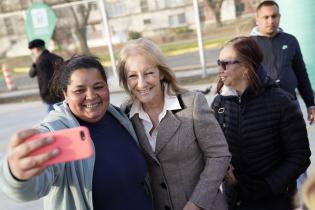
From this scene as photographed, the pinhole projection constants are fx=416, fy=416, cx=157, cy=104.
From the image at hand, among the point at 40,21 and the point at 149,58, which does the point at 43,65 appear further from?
the point at 149,58

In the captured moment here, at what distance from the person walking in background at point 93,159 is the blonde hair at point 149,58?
7.1 inches

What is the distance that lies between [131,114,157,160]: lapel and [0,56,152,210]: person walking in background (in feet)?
0.14

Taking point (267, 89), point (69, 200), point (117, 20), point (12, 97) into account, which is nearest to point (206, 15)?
point (117, 20)

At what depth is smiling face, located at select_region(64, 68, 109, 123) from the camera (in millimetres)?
1760

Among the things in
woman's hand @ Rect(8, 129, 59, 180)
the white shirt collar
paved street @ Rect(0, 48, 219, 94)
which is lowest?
paved street @ Rect(0, 48, 219, 94)

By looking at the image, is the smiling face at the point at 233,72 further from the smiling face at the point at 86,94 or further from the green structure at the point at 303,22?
the green structure at the point at 303,22

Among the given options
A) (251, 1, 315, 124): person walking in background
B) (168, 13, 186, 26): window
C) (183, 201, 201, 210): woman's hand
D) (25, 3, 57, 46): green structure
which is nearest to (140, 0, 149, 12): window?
(168, 13, 186, 26): window

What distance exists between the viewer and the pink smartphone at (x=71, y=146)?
1148mm

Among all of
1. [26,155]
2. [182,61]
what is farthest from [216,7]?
[26,155]

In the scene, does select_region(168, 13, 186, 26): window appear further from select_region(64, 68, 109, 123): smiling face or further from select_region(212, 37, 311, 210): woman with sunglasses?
select_region(64, 68, 109, 123): smiling face

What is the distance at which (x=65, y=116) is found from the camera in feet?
5.75

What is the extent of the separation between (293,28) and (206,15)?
4933mm

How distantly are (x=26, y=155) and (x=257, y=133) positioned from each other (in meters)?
1.31

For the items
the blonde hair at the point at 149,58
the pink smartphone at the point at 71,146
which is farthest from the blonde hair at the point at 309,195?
the blonde hair at the point at 149,58
